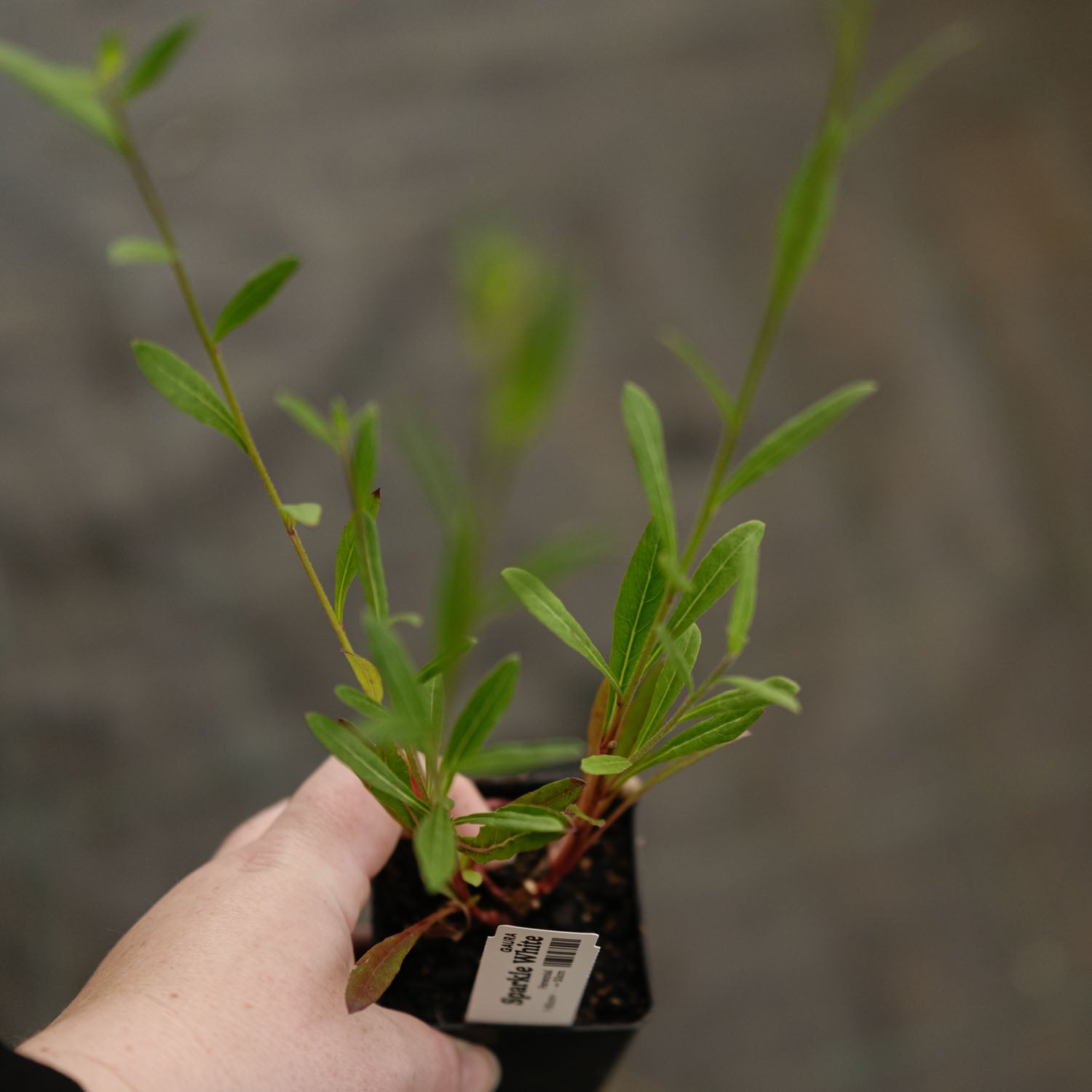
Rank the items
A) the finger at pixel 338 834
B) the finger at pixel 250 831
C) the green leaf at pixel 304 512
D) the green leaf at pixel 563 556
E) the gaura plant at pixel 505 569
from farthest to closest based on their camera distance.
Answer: the finger at pixel 250 831 < the finger at pixel 338 834 < the green leaf at pixel 304 512 < the green leaf at pixel 563 556 < the gaura plant at pixel 505 569

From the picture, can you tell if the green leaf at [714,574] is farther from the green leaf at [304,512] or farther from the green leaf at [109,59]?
the green leaf at [109,59]

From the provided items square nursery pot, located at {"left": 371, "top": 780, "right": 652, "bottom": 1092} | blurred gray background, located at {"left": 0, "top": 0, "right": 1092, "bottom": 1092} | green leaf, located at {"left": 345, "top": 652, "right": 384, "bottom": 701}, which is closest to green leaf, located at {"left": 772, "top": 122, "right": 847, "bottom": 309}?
green leaf, located at {"left": 345, "top": 652, "right": 384, "bottom": 701}

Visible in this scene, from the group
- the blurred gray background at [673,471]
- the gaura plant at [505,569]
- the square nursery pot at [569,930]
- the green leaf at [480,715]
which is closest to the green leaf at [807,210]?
the gaura plant at [505,569]

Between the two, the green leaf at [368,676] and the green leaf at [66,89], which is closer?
the green leaf at [66,89]

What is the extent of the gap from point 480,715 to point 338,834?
26 cm

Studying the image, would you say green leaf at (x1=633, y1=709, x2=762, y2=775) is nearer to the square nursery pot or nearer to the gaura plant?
the gaura plant

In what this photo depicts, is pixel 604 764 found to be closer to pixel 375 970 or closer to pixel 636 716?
pixel 636 716

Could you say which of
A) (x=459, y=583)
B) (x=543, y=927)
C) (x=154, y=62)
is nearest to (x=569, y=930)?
(x=543, y=927)

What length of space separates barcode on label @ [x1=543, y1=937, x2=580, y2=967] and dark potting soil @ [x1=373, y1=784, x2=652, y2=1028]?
4.4 inches

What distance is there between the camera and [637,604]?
0.58m

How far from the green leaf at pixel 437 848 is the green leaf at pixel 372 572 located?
0.10m

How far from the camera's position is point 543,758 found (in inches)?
16.3

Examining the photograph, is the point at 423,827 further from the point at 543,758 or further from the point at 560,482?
the point at 560,482

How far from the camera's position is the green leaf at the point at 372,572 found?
1.65 feet
